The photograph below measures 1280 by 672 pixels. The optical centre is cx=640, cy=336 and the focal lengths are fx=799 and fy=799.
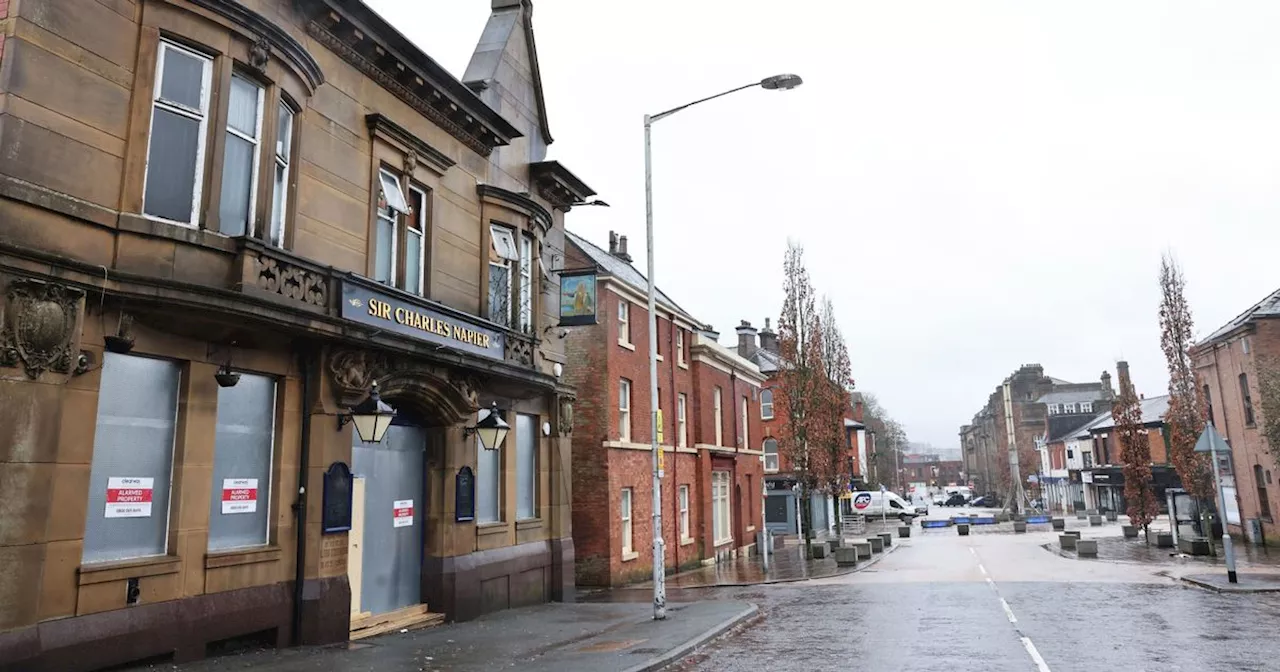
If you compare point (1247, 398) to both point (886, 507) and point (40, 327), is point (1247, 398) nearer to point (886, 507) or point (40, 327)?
point (886, 507)

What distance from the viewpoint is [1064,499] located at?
78.8 metres

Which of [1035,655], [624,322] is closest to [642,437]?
[624,322]

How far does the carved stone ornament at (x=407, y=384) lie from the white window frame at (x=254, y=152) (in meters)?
2.22

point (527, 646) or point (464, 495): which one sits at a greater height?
point (464, 495)

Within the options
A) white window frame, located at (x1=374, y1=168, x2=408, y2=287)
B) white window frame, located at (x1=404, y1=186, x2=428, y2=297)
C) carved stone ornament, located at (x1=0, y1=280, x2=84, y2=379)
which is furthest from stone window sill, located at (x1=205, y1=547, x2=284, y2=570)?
white window frame, located at (x1=404, y1=186, x2=428, y2=297)

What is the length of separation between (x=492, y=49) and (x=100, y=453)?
39.3ft

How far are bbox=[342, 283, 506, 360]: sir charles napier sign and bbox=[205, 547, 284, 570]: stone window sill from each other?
10.8 ft

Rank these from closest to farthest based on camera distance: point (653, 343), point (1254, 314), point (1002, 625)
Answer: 1. point (1002, 625)
2. point (653, 343)
3. point (1254, 314)

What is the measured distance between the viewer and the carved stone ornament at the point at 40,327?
7.70 m

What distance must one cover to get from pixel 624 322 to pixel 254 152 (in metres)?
15.7

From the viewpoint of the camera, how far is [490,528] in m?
15.5

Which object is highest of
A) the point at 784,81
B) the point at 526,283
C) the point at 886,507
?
the point at 784,81

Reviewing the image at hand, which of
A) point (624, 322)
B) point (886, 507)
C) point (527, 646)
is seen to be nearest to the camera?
point (527, 646)

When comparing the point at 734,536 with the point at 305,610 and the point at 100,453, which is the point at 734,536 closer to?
the point at 305,610
